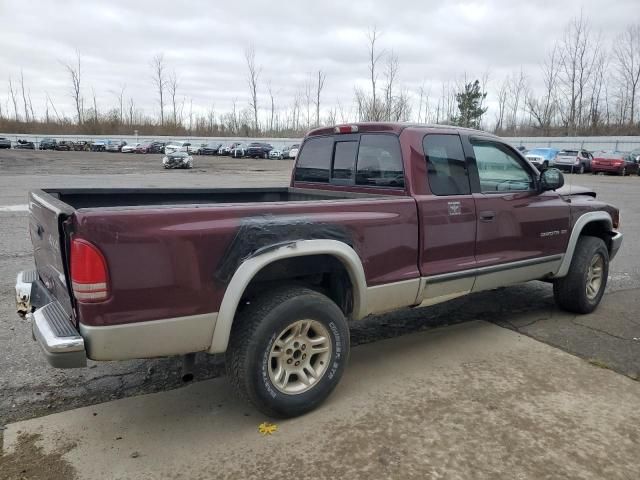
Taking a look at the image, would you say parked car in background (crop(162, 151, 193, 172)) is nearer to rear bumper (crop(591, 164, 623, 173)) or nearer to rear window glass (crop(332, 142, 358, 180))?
rear bumper (crop(591, 164, 623, 173))

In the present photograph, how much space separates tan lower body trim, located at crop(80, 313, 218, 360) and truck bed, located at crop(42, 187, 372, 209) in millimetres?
1427

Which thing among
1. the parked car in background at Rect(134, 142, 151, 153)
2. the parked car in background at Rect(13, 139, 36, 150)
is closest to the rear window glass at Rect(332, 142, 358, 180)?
the parked car in background at Rect(134, 142, 151, 153)

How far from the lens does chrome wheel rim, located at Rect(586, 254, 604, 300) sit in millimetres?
5305

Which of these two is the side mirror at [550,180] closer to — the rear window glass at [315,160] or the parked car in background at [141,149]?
the rear window glass at [315,160]

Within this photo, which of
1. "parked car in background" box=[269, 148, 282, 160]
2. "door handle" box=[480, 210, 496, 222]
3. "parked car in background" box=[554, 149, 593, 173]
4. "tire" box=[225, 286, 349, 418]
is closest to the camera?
"tire" box=[225, 286, 349, 418]

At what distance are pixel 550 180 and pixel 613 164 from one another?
31.8 meters

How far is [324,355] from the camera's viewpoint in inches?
130

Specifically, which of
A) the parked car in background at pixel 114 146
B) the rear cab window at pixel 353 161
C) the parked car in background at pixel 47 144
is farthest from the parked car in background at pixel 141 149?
the rear cab window at pixel 353 161

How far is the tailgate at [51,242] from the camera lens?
2.71 meters

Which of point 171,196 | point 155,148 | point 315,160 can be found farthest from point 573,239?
point 155,148

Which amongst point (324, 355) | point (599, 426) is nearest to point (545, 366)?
point (599, 426)

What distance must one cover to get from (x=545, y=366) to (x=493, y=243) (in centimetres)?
105

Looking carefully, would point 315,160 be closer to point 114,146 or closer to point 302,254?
point 302,254

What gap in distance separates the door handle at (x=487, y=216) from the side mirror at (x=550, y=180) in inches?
32.6
